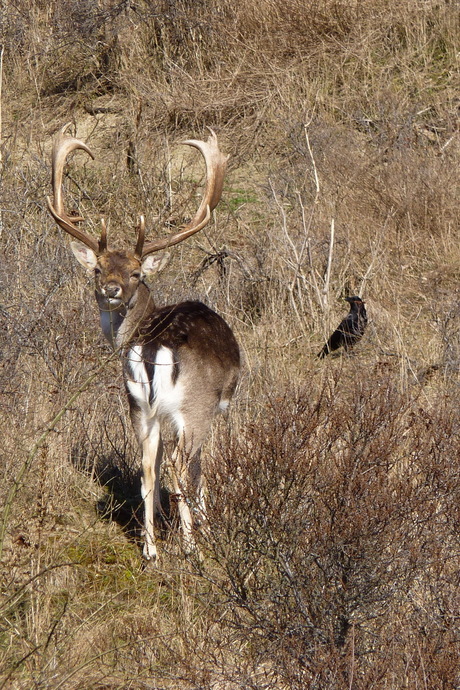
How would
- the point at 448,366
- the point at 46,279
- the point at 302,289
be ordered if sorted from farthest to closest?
the point at 302,289 < the point at 46,279 < the point at 448,366

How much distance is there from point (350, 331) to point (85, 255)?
10.8 ft

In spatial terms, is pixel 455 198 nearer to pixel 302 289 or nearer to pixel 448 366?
pixel 302 289

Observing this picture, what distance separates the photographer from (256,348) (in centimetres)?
825

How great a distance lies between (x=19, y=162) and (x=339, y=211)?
3.99m

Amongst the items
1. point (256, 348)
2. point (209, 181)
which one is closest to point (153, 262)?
point (209, 181)

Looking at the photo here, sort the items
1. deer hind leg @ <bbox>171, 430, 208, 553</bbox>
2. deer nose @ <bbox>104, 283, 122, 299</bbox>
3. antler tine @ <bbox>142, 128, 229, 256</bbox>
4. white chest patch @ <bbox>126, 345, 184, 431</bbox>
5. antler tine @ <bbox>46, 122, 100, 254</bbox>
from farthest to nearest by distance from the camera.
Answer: antler tine @ <bbox>142, 128, 229, 256</bbox> < antler tine @ <bbox>46, 122, 100, 254</bbox> < deer nose @ <bbox>104, 283, 122, 299</bbox> < white chest patch @ <bbox>126, 345, 184, 431</bbox> < deer hind leg @ <bbox>171, 430, 208, 553</bbox>

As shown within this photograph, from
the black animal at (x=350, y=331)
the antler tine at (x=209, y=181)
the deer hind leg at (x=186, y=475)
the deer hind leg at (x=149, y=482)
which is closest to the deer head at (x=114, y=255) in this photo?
the antler tine at (x=209, y=181)

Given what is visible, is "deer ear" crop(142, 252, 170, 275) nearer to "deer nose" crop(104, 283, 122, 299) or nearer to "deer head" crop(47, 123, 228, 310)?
"deer head" crop(47, 123, 228, 310)

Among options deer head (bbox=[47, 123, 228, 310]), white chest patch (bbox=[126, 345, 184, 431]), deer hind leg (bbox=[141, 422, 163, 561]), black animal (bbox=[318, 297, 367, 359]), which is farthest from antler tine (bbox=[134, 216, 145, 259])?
black animal (bbox=[318, 297, 367, 359])

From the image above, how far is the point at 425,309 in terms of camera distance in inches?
371

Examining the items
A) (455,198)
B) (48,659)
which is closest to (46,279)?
(455,198)

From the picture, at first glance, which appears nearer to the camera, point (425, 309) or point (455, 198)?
point (425, 309)

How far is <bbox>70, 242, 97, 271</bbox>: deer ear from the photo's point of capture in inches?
227

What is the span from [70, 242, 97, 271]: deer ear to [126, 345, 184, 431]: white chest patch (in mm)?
789
